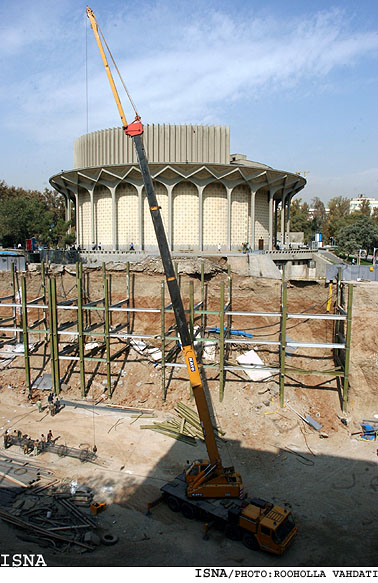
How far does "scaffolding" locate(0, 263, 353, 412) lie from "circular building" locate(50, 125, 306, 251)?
10171 mm

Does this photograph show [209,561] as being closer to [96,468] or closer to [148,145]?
[96,468]

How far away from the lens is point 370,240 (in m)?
43.2

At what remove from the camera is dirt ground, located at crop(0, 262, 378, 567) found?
938 cm

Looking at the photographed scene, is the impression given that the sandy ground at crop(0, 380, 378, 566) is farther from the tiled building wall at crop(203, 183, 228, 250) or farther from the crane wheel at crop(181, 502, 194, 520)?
the tiled building wall at crop(203, 183, 228, 250)

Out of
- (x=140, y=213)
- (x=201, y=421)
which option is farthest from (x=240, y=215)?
(x=201, y=421)

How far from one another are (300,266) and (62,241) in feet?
61.1

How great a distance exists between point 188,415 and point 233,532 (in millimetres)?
6200

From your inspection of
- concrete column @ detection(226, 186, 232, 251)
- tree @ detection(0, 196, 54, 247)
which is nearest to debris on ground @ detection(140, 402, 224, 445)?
concrete column @ detection(226, 186, 232, 251)

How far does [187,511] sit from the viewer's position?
34.4ft

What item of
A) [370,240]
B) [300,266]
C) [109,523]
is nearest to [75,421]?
[109,523]

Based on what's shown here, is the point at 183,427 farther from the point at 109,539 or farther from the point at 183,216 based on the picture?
the point at 183,216

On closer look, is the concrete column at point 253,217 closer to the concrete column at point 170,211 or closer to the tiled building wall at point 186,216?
the tiled building wall at point 186,216

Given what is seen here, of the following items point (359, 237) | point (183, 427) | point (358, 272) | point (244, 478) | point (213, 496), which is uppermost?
point (359, 237)

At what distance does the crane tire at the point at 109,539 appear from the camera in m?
9.52
